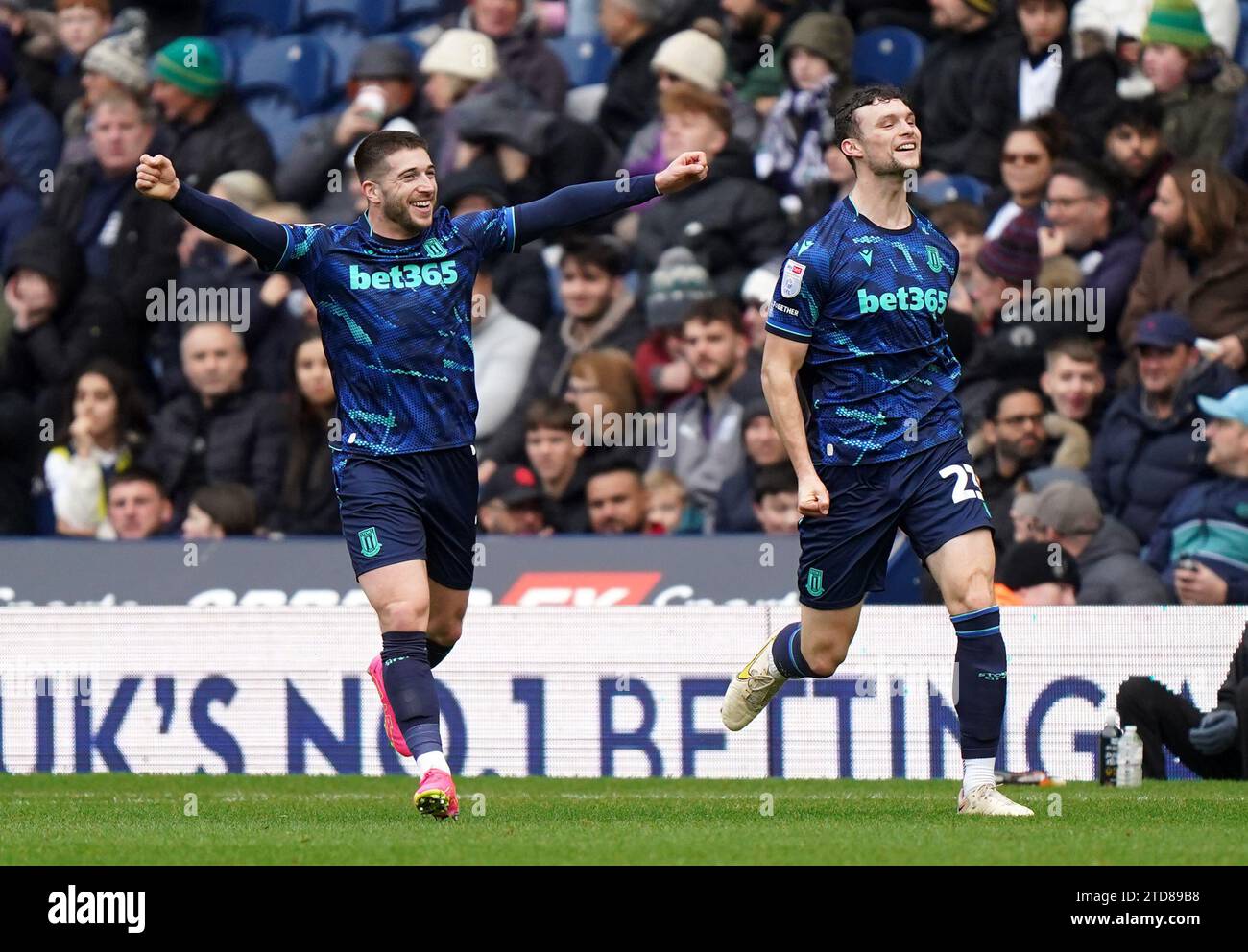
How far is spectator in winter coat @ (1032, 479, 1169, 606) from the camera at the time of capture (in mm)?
12578

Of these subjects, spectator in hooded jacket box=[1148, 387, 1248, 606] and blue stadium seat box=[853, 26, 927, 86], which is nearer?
spectator in hooded jacket box=[1148, 387, 1248, 606]

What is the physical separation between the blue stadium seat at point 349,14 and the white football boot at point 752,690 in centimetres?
969

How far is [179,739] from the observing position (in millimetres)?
12211

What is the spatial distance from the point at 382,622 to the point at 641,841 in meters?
1.48

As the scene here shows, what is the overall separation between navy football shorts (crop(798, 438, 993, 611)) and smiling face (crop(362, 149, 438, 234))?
5.74 ft

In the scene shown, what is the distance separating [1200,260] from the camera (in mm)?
13672

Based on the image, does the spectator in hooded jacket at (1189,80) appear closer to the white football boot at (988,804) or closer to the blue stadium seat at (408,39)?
the blue stadium seat at (408,39)

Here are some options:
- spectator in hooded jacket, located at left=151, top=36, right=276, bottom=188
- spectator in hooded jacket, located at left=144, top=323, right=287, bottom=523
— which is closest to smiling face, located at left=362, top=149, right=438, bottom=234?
spectator in hooded jacket, located at left=144, top=323, right=287, bottom=523

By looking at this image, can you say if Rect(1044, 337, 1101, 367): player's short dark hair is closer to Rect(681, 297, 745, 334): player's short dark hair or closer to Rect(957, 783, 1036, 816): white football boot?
Rect(681, 297, 745, 334): player's short dark hair

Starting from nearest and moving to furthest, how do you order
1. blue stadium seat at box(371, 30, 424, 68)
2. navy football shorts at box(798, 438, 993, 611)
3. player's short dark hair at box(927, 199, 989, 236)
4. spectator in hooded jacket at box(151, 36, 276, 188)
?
navy football shorts at box(798, 438, 993, 611) → player's short dark hair at box(927, 199, 989, 236) → spectator in hooded jacket at box(151, 36, 276, 188) → blue stadium seat at box(371, 30, 424, 68)

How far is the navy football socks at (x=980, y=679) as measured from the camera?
838 cm

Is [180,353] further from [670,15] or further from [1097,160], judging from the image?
[1097,160]

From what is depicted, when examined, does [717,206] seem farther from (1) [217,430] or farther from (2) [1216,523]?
(2) [1216,523]

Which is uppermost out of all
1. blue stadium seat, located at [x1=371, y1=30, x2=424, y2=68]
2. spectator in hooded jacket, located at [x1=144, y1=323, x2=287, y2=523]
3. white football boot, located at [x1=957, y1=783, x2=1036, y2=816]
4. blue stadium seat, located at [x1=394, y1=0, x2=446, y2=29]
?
blue stadium seat, located at [x1=394, y1=0, x2=446, y2=29]
